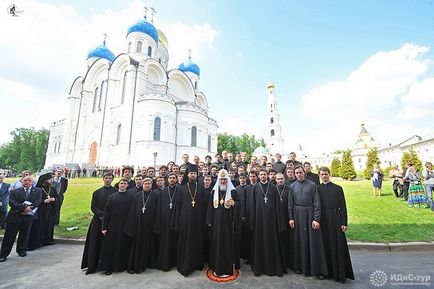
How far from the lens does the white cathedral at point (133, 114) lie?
85.6ft

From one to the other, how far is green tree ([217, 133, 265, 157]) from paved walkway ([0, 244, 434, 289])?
5477 centimetres

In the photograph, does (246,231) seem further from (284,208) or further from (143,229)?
(143,229)

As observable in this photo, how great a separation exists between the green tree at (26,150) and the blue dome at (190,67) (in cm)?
3858

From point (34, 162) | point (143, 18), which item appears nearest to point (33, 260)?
point (143, 18)

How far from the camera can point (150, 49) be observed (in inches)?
1336

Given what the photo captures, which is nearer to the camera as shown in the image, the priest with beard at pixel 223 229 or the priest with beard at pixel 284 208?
the priest with beard at pixel 223 229

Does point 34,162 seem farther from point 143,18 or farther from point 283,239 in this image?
point 283,239

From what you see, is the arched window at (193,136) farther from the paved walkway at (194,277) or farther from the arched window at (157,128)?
the paved walkway at (194,277)

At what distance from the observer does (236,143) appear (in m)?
62.8

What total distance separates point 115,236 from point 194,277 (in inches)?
73.0

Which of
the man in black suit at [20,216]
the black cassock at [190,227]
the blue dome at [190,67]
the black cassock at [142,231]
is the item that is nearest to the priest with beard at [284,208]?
the black cassock at [190,227]

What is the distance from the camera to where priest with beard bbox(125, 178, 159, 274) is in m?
4.44

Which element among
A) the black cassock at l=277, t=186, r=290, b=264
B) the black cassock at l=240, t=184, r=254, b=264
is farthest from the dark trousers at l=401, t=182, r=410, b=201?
the black cassock at l=240, t=184, r=254, b=264

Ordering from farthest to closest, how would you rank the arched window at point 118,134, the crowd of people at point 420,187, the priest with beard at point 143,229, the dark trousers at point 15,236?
the arched window at point 118,134 → the crowd of people at point 420,187 → the dark trousers at point 15,236 → the priest with beard at point 143,229
